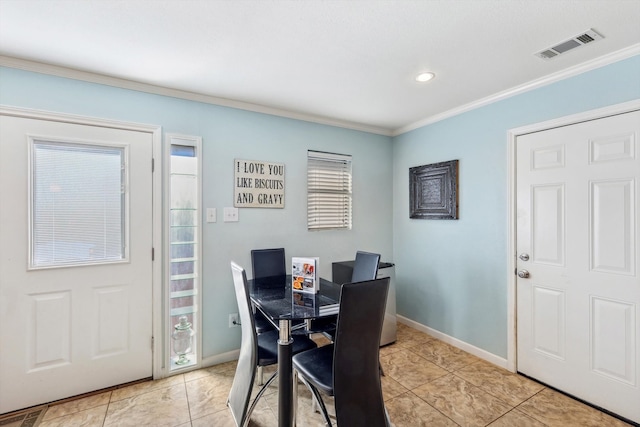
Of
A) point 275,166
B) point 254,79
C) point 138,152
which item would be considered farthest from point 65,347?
point 254,79

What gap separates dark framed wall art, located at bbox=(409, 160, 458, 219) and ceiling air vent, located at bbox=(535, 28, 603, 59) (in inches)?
46.4

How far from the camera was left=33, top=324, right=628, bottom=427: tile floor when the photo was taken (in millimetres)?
1934

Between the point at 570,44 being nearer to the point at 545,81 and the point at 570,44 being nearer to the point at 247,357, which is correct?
the point at 545,81

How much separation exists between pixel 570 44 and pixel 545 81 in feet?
1.60

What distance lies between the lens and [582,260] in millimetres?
2135

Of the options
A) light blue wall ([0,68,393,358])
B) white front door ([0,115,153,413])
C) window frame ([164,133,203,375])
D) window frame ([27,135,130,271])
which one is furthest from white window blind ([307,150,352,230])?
window frame ([27,135,130,271])

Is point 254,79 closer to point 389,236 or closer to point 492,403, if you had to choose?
point 389,236

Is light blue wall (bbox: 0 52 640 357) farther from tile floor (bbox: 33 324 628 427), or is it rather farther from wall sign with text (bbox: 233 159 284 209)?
tile floor (bbox: 33 324 628 427)

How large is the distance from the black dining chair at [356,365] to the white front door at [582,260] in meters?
1.58

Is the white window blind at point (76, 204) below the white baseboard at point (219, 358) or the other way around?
the other way around

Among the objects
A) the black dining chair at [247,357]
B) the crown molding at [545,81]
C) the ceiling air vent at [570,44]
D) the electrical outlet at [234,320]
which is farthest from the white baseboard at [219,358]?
the ceiling air vent at [570,44]

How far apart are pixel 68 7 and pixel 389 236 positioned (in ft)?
11.4

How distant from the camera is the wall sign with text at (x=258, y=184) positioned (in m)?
2.80

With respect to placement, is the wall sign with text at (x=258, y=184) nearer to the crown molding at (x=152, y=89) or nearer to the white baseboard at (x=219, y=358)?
the crown molding at (x=152, y=89)
